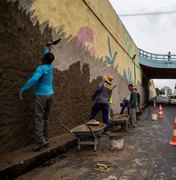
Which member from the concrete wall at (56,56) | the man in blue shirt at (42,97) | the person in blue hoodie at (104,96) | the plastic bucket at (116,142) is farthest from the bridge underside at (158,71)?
the man in blue shirt at (42,97)

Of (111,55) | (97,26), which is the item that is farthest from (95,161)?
(111,55)

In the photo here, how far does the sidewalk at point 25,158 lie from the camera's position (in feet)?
14.1

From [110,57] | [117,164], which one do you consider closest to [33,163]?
[117,164]

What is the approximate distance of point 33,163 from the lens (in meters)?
4.92

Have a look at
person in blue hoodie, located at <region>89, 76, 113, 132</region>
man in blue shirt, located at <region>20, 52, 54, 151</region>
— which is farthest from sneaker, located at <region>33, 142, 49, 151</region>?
person in blue hoodie, located at <region>89, 76, 113, 132</region>

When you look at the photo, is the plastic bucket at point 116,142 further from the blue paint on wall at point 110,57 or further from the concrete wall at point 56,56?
the blue paint on wall at point 110,57

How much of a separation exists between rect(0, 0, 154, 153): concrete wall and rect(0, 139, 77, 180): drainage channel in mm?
584

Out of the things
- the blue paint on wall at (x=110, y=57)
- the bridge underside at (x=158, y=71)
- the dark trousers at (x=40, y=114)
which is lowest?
the dark trousers at (x=40, y=114)

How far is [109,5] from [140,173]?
36.6 ft

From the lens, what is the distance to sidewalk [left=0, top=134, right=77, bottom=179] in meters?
4.30

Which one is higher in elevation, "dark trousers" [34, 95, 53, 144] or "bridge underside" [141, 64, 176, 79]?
"bridge underside" [141, 64, 176, 79]

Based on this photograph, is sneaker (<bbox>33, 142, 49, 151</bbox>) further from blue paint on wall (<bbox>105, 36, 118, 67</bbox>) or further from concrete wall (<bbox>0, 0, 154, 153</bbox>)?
blue paint on wall (<bbox>105, 36, 118, 67</bbox>)

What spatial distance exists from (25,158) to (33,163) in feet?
0.84

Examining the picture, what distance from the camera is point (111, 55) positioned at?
14.3 metres
